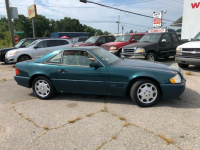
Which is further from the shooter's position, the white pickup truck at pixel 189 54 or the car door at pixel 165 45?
the car door at pixel 165 45

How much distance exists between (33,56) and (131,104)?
306 inches

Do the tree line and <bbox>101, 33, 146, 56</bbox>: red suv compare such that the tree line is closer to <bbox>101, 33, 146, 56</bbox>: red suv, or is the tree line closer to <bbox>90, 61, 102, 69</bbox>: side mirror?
<bbox>101, 33, 146, 56</bbox>: red suv

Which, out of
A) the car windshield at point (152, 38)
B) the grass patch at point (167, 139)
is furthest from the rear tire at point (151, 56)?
the grass patch at point (167, 139)

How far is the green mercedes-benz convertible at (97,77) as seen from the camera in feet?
11.9

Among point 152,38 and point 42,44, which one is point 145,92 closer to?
point 152,38

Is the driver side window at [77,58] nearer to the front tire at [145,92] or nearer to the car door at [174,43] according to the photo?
the front tire at [145,92]

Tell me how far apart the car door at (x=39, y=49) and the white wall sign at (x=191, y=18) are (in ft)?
42.8

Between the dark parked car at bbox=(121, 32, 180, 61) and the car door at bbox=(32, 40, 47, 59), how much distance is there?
4.80 m

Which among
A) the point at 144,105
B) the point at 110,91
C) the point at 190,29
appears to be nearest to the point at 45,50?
the point at 110,91

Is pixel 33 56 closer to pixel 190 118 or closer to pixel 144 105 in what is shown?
pixel 144 105

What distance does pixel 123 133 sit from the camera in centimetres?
280

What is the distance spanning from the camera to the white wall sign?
1454 cm

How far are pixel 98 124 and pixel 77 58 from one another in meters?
1.84

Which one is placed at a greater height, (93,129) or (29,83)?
(29,83)
